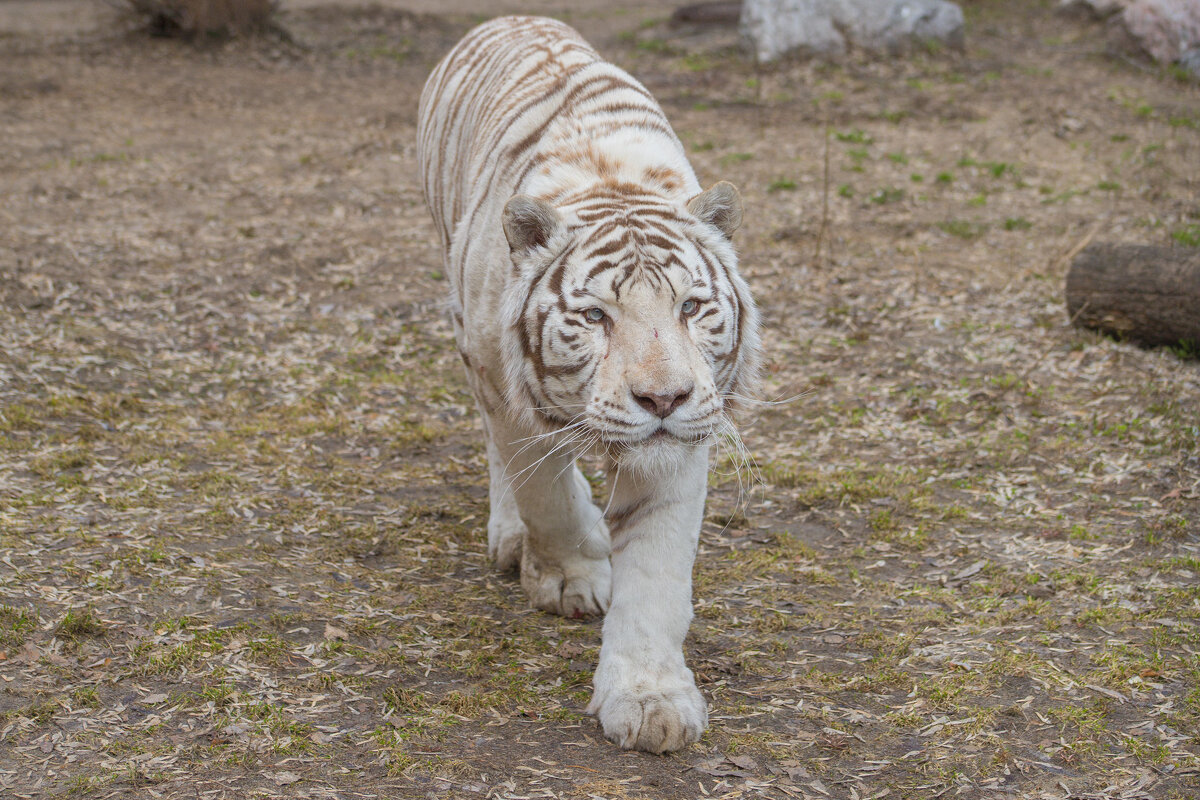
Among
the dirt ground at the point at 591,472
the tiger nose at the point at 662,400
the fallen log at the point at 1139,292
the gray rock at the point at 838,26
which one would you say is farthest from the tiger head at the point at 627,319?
the gray rock at the point at 838,26

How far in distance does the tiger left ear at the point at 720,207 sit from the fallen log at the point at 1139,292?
2.92m

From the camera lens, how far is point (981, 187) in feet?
23.5

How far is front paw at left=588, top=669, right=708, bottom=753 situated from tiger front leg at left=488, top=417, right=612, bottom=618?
62 cm

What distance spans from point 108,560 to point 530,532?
1293mm

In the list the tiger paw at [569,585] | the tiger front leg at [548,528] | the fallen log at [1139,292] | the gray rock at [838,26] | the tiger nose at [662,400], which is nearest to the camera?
the tiger nose at [662,400]

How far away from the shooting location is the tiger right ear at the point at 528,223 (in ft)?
8.61

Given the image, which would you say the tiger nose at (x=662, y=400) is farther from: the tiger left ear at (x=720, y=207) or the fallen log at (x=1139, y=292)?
the fallen log at (x=1139, y=292)

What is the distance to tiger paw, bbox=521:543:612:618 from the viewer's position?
3387mm

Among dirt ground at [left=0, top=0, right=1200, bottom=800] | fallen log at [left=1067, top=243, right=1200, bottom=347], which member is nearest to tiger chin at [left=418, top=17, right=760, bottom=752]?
dirt ground at [left=0, top=0, right=1200, bottom=800]

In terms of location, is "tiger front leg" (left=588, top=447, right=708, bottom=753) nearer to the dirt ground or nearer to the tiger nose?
the dirt ground

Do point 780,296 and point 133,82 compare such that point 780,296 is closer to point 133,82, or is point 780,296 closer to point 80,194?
point 80,194

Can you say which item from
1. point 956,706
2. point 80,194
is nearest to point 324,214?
point 80,194

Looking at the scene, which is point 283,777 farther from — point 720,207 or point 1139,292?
point 1139,292

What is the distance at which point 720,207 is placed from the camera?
2779 millimetres
